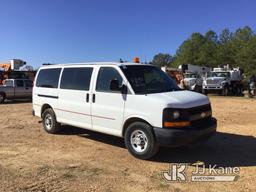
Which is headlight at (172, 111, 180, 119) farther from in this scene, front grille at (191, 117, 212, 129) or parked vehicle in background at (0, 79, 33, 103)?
parked vehicle in background at (0, 79, 33, 103)

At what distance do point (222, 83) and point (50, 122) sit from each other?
69.0ft

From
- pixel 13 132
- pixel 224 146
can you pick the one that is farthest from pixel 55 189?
pixel 13 132

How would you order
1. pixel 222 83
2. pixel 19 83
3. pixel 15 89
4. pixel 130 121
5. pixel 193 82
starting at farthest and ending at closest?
pixel 193 82 → pixel 222 83 → pixel 19 83 → pixel 15 89 → pixel 130 121

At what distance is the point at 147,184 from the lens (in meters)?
5.65

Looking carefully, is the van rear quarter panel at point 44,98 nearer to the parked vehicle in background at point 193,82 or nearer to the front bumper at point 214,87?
the front bumper at point 214,87

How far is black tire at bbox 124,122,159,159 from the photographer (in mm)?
6762

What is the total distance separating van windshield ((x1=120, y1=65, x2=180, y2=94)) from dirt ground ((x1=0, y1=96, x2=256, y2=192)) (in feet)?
4.75

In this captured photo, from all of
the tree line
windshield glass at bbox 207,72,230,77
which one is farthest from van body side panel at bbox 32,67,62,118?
the tree line

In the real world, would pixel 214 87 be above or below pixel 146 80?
below

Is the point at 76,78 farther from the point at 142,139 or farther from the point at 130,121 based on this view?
the point at 142,139

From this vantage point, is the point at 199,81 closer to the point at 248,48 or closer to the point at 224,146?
the point at 224,146

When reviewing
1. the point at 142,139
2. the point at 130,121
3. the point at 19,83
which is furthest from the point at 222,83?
the point at 142,139

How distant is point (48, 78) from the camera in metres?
9.85

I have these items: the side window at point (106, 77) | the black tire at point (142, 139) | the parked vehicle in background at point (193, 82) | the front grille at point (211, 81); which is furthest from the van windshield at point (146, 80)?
the parked vehicle in background at point (193, 82)
